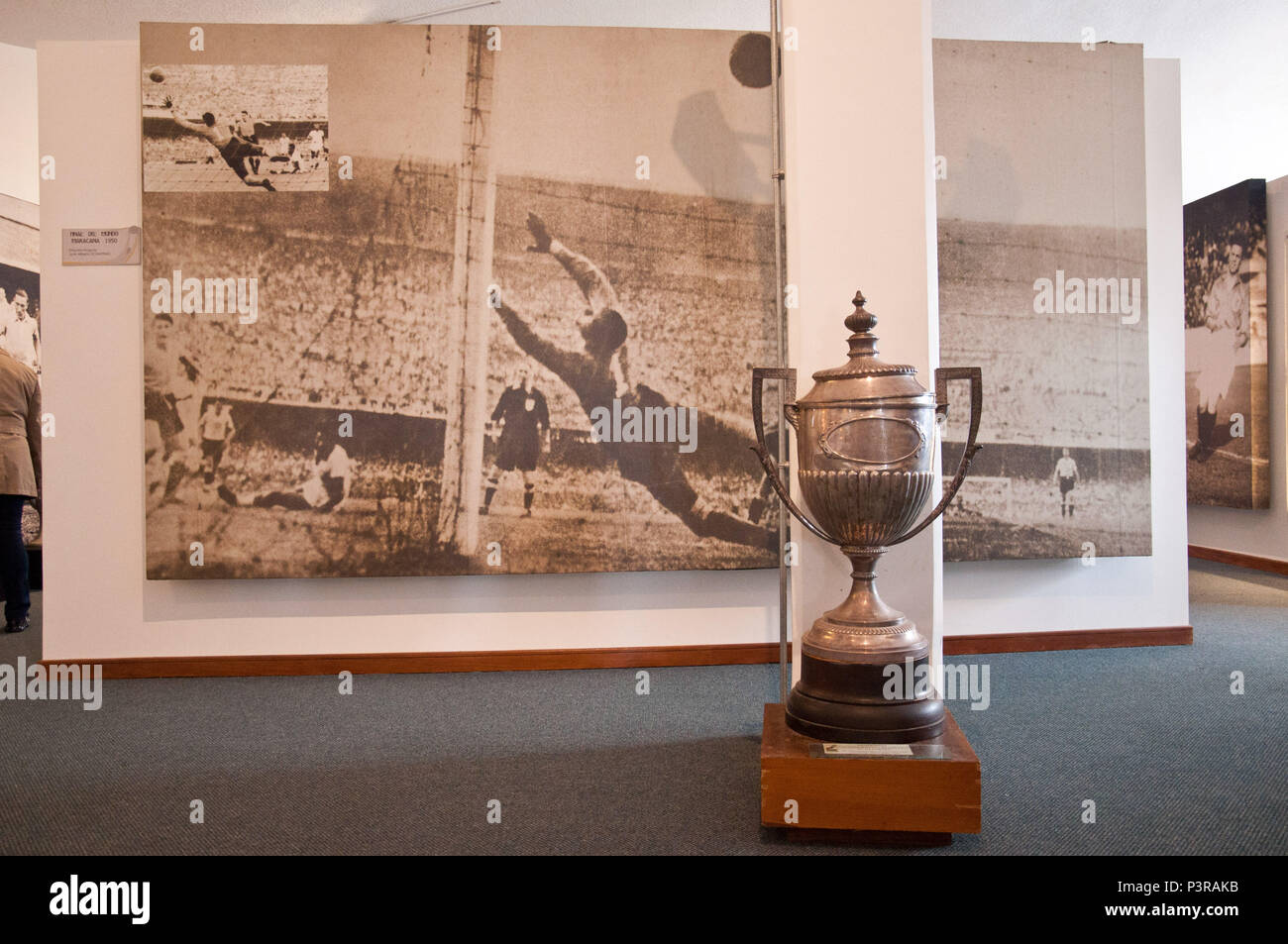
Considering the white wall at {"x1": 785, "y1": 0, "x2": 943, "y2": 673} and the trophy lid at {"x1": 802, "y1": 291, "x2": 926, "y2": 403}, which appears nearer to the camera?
the trophy lid at {"x1": 802, "y1": 291, "x2": 926, "y2": 403}

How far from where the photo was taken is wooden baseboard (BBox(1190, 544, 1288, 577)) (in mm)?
5293

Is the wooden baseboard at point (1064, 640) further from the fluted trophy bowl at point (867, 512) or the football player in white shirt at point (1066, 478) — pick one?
the fluted trophy bowl at point (867, 512)

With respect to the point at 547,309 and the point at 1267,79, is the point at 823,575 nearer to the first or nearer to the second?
the point at 547,309

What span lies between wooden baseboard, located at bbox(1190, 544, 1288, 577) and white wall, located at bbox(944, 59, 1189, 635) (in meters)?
2.47

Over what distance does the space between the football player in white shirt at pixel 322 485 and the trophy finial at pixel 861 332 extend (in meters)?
2.12

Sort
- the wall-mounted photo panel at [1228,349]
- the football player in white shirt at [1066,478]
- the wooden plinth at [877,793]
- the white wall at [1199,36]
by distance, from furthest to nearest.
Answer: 1. the wall-mounted photo panel at [1228,349]
2. the white wall at [1199,36]
3. the football player in white shirt at [1066,478]
4. the wooden plinth at [877,793]

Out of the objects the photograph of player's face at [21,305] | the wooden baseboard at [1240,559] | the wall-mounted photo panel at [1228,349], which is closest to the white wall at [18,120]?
the photograph of player's face at [21,305]

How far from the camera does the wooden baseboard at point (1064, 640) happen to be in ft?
11.3

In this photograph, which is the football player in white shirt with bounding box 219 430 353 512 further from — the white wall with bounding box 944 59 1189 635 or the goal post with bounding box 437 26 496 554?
the white wall with bounding box 944 59 1189 635

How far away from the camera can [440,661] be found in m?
3.28

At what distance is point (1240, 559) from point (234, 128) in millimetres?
6646

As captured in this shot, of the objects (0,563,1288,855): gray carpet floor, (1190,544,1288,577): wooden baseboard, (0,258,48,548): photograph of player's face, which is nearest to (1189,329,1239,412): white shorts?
(1190,544,1288,577): wooden baseboard

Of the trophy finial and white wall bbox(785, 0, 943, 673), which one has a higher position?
white wall bbox(785, 0, 943, 673)

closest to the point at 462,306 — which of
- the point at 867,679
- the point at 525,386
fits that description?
the point at 525,386
